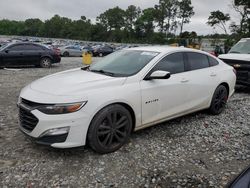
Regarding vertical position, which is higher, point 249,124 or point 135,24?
point 135,24

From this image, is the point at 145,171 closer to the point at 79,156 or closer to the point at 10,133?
the point at 79,156

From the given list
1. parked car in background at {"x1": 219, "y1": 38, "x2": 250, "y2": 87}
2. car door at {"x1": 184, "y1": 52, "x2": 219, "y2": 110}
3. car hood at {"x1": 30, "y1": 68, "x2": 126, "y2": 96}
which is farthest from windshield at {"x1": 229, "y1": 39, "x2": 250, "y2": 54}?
car hood at {"x1": 30, "y1": 68, "x2": 126, "y2": 96}

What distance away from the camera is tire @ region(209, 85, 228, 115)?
5.95m

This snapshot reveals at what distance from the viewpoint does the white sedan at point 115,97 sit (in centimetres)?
371

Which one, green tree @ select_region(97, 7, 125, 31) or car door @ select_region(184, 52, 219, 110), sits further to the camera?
green tree @ select_region(97, 7, 125, 31)

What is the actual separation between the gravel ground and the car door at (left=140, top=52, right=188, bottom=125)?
0.42 metres

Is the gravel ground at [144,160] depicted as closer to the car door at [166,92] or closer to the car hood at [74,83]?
the car door at [166,92]

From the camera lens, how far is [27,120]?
3.89 meters

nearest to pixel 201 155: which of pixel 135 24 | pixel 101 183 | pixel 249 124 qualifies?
pixel 101 183

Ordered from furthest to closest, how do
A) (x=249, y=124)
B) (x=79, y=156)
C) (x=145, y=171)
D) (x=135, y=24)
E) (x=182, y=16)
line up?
(x=135, y=24), (x=182, y=16), (x=249, y=124), (x=79, y=156), (x=145, y=171)

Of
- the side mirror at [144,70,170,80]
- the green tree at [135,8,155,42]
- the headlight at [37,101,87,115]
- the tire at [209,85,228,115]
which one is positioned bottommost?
the tire at [209,85,228,115]

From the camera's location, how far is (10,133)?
A: 4.86 m

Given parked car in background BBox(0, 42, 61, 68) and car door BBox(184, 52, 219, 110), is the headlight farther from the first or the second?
parked car in background BBox(0, 42, 61, 68)

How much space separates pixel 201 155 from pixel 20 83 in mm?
7347
